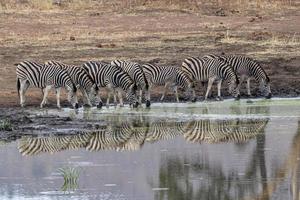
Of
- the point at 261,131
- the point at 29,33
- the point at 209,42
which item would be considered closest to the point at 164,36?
the point at 209,42

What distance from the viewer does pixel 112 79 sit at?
21953 millimetres

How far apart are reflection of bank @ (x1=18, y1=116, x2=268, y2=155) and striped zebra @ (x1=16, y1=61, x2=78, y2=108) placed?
8.19ft

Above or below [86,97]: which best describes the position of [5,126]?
below

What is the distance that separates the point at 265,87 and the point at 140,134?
296 inches

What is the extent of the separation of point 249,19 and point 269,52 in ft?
26.3

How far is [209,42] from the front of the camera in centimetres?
2991

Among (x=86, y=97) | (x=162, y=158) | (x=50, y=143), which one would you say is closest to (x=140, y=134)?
(x=50, y=143)

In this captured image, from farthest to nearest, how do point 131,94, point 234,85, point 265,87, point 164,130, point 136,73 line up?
point 265,87
point 234,85
point 136,73
point 131,94
point 164,130

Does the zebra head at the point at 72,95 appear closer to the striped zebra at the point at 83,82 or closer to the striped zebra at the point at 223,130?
the striped zebra at the point at 83,82

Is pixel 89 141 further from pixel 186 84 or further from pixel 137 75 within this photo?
pixel 186 84

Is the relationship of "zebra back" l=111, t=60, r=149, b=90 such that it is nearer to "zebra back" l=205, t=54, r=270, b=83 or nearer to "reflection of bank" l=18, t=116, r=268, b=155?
"zebra back" l=205, t=54, r=270, b=83

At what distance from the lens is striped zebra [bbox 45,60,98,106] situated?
21625mm

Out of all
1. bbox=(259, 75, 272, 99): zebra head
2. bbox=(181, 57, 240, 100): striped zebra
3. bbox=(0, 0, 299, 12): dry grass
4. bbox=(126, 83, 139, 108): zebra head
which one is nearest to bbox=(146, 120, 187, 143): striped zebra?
bbox=(126, 83, 139, 108): zebra head

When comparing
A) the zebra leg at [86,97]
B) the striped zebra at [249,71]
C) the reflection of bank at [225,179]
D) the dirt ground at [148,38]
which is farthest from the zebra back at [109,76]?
the reflection of bank at [225,179]
